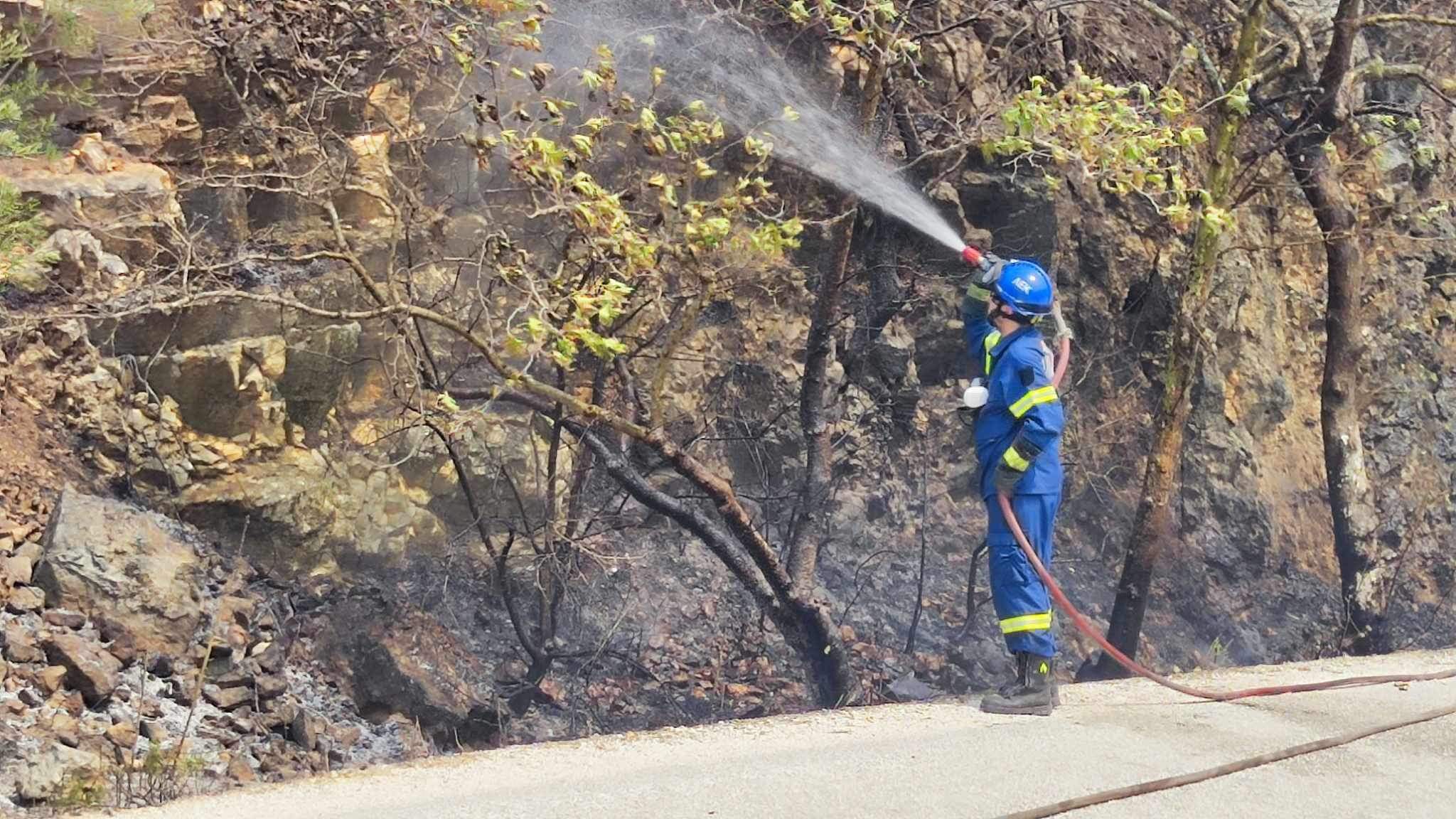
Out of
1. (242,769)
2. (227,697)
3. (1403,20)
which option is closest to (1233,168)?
(1403,20)

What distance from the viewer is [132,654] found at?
225 inches

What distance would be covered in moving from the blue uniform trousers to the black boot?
0.06m

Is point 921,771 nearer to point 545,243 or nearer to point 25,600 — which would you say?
point 25,600

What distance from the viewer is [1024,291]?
5.80m

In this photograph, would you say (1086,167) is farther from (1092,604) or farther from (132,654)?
(132,654)

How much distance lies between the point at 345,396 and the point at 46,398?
1733 mm

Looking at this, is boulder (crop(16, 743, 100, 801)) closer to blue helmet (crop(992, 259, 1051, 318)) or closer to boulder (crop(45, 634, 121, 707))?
boulder (crop(45, 634, 121, 707))

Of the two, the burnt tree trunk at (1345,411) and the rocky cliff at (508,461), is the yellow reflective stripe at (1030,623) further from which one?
the burnt tree trunk at (1345,411)

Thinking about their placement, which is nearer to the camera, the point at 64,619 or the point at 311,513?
the point at 64,619

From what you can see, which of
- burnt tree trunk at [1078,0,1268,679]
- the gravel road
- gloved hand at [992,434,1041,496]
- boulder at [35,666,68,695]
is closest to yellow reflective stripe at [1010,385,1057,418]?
gloved hand at [992,434,1041,496]

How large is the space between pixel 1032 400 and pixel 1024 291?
0.49 metres

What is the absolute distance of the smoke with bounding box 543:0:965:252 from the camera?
7.66 m

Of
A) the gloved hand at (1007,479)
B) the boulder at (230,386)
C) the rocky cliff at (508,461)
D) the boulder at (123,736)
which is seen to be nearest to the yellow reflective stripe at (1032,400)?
the gloved hand at (1007,479)

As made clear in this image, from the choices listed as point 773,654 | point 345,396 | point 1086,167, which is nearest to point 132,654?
point 345,396
